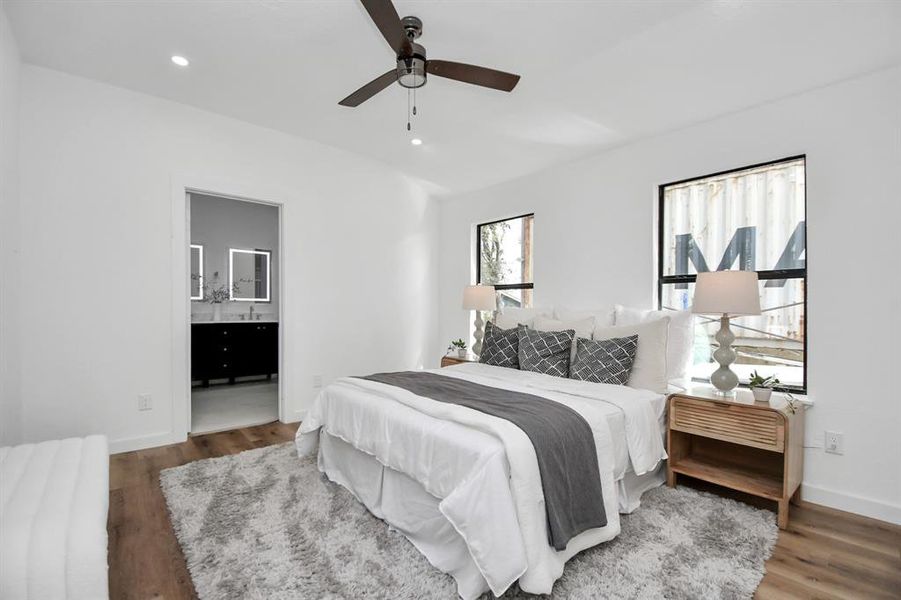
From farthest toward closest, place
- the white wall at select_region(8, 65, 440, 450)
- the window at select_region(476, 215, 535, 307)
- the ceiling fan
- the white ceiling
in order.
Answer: the window at select_region(476, 215, 535, 307), the white wall at select_region(8, 65, 440, 450), the white ceiling, the ceiling fan

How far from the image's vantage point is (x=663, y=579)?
178 cm

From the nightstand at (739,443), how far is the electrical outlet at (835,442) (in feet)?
0.43

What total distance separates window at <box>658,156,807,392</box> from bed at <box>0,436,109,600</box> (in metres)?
3.57

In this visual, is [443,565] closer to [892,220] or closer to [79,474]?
[79,474]

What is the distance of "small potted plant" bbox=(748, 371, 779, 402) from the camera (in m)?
2.42

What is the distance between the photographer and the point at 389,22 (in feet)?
6.03

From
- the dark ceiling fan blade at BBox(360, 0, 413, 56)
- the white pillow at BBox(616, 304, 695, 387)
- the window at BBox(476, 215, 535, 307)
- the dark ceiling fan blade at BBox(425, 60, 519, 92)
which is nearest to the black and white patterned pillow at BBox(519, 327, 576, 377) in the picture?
the white pillow at BBox(616, 304, 695, 387)

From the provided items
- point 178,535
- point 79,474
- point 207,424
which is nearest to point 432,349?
point 207,424

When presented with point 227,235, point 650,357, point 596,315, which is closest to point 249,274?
point 227,235

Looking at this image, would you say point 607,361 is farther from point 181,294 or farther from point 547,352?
point 181,294

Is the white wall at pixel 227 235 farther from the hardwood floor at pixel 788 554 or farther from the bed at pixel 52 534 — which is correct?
the bed at pixel 52 534

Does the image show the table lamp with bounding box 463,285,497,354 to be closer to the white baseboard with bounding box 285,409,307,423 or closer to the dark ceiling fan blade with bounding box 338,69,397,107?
the white baseboard with bounding box 285,409,307,423

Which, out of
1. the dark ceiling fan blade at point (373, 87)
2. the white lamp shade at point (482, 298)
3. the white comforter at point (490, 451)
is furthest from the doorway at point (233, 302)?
the dark ceiling fan blade at point (373, 87)

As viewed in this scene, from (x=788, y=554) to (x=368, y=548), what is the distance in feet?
6.48
